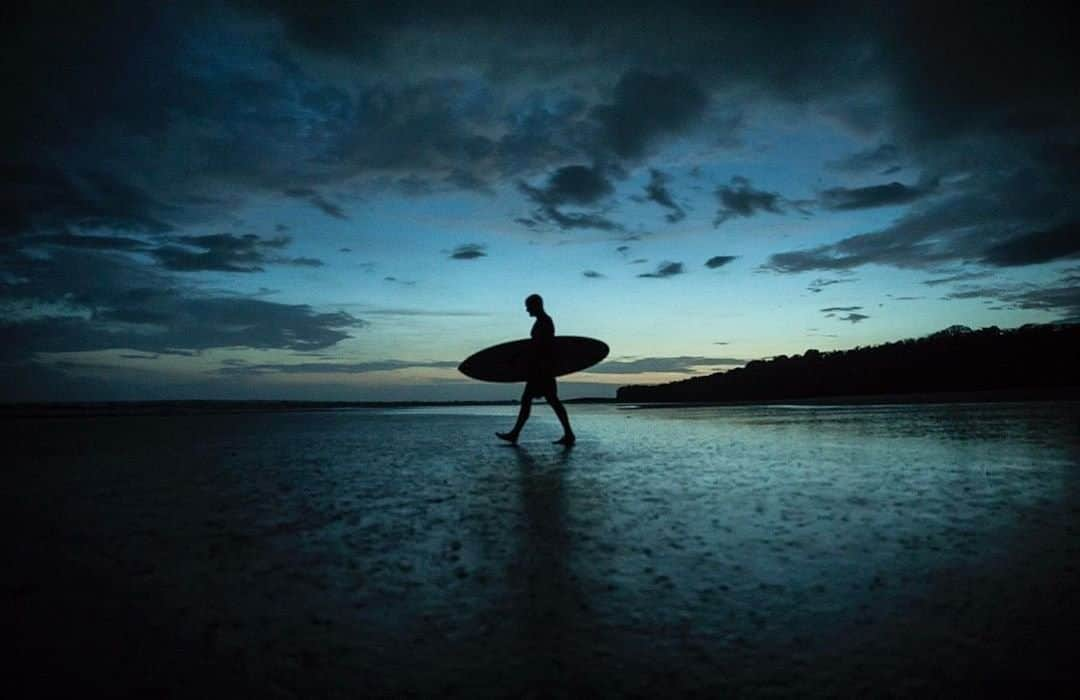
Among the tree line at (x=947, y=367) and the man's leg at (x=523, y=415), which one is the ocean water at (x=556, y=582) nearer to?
the man's leg at (x=523, y=415)

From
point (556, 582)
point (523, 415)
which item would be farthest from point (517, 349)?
point (556, 582)

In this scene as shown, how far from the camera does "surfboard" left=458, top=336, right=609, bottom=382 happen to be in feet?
43.7

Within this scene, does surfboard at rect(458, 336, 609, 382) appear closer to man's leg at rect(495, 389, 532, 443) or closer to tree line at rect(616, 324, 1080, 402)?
man's leg at rect(495, 389, 532, 443)

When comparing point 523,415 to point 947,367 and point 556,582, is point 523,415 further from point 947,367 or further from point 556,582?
point 947,367

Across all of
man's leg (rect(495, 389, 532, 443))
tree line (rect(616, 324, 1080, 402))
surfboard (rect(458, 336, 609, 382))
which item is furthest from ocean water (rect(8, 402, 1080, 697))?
tree line (rect(616, 324, 1080, 402))

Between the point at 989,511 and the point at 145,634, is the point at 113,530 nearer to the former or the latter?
the point at 145,634

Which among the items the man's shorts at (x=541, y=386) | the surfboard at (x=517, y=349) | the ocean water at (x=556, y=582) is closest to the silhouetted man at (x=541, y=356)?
the man's shorts at (x=541, y=386)

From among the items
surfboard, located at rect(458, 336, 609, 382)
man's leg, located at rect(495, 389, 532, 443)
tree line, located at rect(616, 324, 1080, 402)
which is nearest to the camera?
man's leg, located at rect(495, 389, 532, 443)

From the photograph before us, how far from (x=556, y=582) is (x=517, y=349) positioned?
10167 millimetres

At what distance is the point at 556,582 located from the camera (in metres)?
3.10

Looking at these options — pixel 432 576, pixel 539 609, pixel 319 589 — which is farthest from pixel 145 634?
pixel 539 609

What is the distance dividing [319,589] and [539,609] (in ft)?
3.59

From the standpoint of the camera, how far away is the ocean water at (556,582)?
210 centimetres

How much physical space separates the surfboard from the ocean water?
256 inches
